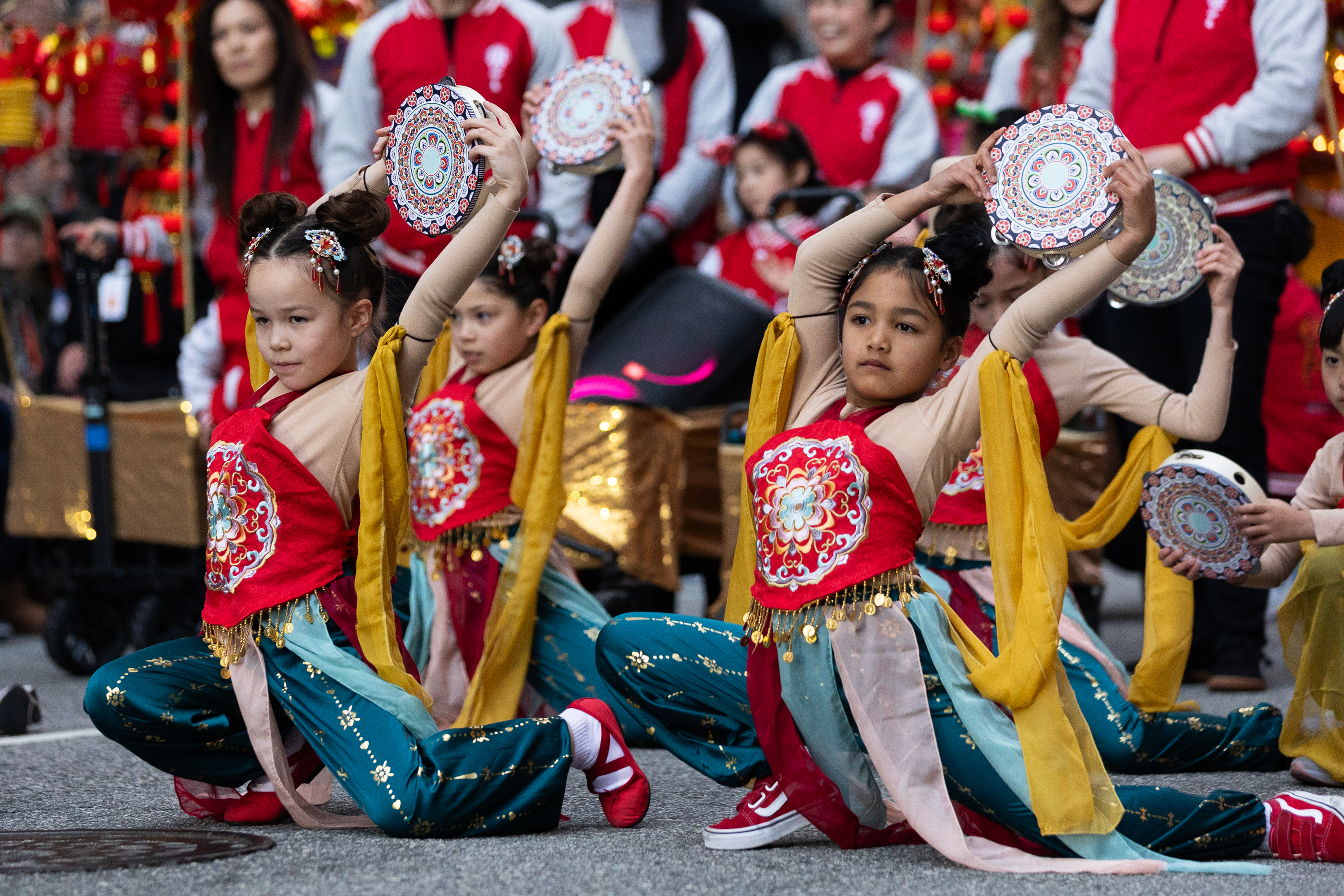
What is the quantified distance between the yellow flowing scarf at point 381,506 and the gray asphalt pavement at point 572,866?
10.5 inches

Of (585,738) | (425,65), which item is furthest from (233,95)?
(585,738)

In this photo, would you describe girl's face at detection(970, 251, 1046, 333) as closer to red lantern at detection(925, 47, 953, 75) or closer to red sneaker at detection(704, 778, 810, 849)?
red sneaker at detection(704, 778, 810, 849)

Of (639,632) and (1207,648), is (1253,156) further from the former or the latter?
(639,632)

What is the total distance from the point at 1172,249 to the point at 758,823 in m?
1.38

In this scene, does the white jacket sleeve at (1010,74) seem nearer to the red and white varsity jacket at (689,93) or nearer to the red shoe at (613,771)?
the red and white varsity jacket at (689,93)

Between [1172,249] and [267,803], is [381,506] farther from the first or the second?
[1172,249]

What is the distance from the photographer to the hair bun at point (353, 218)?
240 centimetres

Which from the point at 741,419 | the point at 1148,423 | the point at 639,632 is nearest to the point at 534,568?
the point at 639,632

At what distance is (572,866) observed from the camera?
6.59 feet

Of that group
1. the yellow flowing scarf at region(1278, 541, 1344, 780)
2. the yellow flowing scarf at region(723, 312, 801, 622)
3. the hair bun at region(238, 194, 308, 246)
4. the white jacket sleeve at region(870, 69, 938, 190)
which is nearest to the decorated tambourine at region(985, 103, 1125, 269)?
the yellow flowing scarf at region(723, 312, 801, 622)

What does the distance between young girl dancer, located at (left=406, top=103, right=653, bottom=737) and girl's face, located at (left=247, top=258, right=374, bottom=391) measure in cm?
58

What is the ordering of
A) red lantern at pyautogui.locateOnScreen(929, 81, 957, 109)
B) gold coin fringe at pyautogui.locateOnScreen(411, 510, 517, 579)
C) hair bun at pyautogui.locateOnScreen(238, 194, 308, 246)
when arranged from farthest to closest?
red lantern at pyautogui.locateOnScreen(929, 81, 957, 109), gold coin fringe at pyautogui.locateOnScreen(411, 510, 517, 579), hair bun at pyautogui.locateOnScreen(238, 194, 308, 246)

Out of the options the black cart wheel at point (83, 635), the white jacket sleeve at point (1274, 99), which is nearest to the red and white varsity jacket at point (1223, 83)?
the white jacket sleeve at point (1274, 99)

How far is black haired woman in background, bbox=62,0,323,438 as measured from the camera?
4.16m
